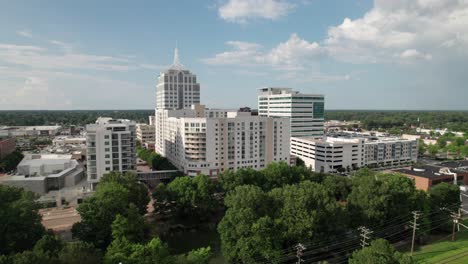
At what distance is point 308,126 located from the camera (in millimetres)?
83938

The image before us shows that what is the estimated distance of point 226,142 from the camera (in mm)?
58344

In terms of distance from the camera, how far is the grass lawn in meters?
28.3

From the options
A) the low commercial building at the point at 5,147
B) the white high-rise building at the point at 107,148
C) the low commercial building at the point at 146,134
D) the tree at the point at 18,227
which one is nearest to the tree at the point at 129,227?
the tree at the point at 18,227

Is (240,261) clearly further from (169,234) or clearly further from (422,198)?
(422,198)

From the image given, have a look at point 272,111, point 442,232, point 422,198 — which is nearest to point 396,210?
point 422,198

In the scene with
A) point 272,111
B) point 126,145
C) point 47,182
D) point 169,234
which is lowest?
point 169,234

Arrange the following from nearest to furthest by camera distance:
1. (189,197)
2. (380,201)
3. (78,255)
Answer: (78,255) → (380,201) → (189,197)

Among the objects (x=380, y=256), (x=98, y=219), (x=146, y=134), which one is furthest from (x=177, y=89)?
(x=380, y=256)

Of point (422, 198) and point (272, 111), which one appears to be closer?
point (422, 198)

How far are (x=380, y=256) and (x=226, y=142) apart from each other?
133 feet

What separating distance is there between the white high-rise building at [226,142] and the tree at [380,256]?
38843 millimetres

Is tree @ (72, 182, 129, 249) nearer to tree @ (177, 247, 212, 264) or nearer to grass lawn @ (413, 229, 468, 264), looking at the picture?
tree @ (177, 247, 212, 264)

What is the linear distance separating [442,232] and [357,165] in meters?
38.2

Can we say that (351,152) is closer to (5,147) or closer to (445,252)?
(445,252)
